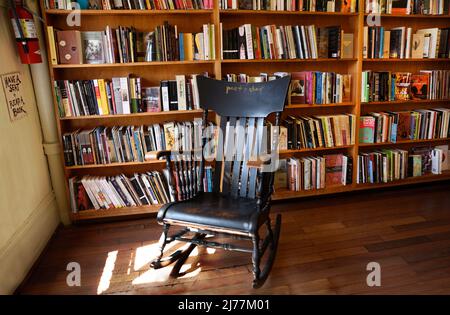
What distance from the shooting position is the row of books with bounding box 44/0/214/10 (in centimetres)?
249

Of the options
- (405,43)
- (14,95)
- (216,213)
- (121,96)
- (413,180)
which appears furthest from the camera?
(413,180)

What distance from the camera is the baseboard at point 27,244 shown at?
77.2 inches

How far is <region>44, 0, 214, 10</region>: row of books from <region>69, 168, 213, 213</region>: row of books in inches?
48.3

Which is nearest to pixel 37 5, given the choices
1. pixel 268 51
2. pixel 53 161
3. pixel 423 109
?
pixel 53 161

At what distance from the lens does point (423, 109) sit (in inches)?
136

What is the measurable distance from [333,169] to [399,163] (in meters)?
0.63

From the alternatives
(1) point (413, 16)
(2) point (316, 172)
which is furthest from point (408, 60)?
(2) point (316, 172)

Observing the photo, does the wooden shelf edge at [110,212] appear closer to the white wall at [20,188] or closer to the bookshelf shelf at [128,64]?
the white wall at [20,188]

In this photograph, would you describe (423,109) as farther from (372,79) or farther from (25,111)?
(25,111)

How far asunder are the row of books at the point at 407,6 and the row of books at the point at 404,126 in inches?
34.2

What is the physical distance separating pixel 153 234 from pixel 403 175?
2324 mm

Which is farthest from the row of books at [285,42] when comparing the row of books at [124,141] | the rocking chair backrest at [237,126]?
the row of books at [124,141]

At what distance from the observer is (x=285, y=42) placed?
2.88m

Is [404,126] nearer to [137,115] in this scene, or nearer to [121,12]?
[137,115]
